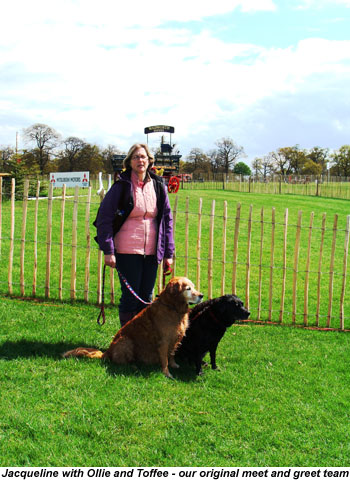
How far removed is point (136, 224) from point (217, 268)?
228 inches

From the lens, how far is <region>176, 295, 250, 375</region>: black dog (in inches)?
176

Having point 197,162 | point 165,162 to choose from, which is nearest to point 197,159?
point 197,162

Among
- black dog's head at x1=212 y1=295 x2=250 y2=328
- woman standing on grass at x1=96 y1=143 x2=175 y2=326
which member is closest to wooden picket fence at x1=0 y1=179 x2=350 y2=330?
woman standing on grass at x1=96 y1=143 x2=175 y2=326

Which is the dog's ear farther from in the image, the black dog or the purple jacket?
the purple jacket

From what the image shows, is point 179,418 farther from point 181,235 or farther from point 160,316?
point 181,235

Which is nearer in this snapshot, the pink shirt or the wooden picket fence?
the pink shirt

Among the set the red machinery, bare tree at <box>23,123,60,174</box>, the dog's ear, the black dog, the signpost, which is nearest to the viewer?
the dog's ear

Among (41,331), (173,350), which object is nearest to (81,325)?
(41,331)

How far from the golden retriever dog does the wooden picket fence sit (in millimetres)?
2202

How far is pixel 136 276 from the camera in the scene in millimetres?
4574

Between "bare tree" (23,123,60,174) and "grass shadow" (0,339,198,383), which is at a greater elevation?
"bare tree" (23,123,60,174)

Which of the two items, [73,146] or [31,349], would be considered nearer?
[31,349]

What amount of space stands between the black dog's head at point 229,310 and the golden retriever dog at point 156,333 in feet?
1.20

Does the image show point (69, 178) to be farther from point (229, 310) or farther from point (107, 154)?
point (107, 154)
